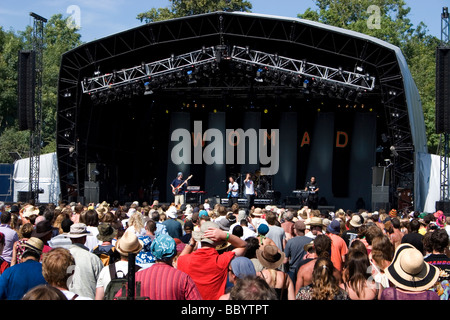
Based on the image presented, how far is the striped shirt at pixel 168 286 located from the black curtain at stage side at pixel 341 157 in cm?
2363

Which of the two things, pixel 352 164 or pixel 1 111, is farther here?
pixel 1 111

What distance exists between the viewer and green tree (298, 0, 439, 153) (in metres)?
53.4

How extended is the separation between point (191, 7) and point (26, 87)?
30.9 metres

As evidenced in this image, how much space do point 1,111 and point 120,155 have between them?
21.9 meters

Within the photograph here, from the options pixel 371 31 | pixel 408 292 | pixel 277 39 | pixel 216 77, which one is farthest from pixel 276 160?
pixel 371 31

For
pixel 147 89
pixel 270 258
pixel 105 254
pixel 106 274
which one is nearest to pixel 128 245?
pixel 106 274

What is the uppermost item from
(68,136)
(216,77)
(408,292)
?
(216,77)

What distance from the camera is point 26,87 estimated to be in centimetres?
2300

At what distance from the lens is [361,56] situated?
21.4 meters

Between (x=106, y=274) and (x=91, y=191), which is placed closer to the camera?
(x=106, y=274)

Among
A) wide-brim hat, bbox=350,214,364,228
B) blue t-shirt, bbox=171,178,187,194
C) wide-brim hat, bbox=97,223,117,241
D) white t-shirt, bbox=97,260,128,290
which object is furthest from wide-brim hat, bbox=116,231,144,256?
blue t-shirt, bbox=171,178,187,194

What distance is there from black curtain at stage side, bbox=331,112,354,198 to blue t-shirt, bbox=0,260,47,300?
2360 centimetres

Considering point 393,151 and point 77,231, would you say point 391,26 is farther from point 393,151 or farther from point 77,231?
point 77,231
